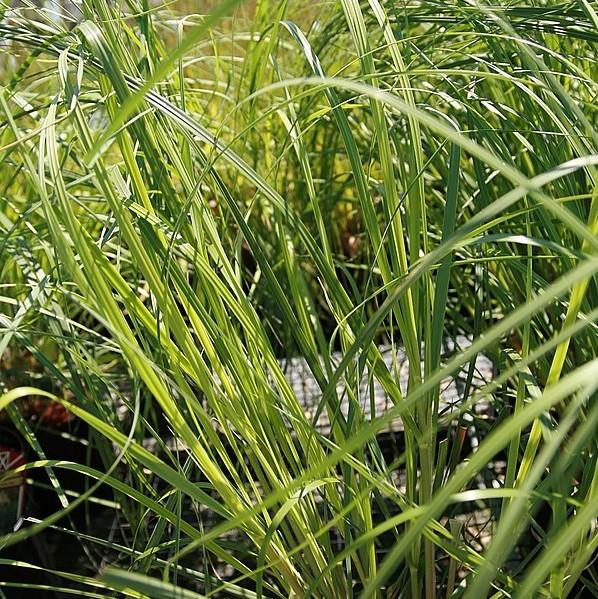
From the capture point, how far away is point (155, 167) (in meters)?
0.63

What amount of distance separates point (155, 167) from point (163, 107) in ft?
0.53

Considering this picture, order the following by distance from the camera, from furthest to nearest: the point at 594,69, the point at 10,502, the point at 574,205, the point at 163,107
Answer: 1. the point at 10,502
2. the point at 594,69
3. the point at 574,205
4. the point at 163,107

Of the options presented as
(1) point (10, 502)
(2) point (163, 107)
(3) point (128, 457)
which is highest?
(2) point (163, 107)

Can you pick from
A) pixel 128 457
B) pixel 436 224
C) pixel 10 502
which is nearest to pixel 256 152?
pixel 436 224

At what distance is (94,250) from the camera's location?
20.8 inches

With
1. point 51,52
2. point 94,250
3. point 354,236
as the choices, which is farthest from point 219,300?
point 354,236

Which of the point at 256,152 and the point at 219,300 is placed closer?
the point at 219,300

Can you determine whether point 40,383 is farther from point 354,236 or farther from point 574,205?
point 574,205

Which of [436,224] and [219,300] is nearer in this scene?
[219,300]

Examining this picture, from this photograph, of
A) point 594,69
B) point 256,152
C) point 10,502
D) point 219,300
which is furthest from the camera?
point 256,152

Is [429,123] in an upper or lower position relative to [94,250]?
upper

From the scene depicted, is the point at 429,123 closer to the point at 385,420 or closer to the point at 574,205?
the point at 385,420

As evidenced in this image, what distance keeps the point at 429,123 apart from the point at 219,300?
0.27 m

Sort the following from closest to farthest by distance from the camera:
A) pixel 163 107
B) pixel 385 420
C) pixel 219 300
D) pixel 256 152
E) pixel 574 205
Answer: pixel 385 420, pixel 163 107, pixel 219 300, pixel 574 205, pixel 256 152
